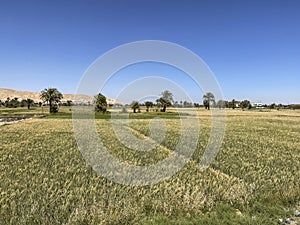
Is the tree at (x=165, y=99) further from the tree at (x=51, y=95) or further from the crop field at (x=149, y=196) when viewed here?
the crop field at (x=149, y=196)

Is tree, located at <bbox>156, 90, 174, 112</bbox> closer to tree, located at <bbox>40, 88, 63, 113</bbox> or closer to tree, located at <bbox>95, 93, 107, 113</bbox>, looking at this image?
tree, located at <bbox>95, 93, 107, 113</bbox>

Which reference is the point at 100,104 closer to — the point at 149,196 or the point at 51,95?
the point at 51,95

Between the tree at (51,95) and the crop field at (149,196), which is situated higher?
the tree at (51,95)

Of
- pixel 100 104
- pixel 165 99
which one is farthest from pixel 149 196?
pixel 165 99

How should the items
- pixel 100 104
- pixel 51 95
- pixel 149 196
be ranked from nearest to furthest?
pixel 149 196, pixel 100 104, pixel 51 95

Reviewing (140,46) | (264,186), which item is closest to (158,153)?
(140,46)

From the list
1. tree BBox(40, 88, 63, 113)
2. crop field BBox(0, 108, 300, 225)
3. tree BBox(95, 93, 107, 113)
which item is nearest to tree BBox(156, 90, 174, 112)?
tree BBox(95, 93, 107, 113)

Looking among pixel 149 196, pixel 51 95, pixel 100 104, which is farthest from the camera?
pixel 51 95

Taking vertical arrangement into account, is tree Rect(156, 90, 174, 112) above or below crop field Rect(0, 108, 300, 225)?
above

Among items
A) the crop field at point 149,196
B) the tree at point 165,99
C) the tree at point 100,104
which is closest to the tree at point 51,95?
the tree at point 100,104

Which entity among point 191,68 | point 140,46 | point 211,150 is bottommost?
point 211,150

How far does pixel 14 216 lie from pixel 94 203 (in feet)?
7.10

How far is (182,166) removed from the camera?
1333cm

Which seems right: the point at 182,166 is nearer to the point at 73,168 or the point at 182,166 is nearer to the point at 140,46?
the point at 73,168
